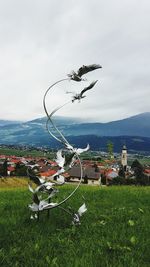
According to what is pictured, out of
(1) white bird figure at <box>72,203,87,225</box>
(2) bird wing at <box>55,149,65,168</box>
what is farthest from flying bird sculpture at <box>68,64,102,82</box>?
(1) white bird figure at <box>72,203,87,225</box>

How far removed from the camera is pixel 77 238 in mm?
6660

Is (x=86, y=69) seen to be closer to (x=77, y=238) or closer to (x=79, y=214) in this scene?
(x=79, y=214)

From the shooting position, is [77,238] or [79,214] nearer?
[77,238]

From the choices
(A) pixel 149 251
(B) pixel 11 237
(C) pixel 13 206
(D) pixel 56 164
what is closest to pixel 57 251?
(B) pixel 11 237

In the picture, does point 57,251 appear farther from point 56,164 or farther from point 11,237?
point 56,164

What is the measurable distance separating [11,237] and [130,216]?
313cm

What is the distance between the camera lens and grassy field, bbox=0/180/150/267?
5.51 metres

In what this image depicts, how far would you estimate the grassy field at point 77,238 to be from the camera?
18.1 feet

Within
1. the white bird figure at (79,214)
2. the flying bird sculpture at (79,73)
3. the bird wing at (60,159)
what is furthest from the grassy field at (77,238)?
the flying bird sculpture at (79,73)

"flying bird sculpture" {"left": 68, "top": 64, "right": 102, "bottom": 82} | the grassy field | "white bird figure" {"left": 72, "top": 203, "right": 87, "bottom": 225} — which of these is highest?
"flying bird sculpture" {"left": 68, "top": 64, "right": 102, "bottom": 82}

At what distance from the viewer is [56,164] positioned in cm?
744

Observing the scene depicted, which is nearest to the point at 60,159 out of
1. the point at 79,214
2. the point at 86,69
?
the point at 79,214

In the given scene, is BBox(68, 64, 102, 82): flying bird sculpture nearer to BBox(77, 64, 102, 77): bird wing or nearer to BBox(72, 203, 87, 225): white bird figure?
BBox(77, 64, 102, 77): bird wing

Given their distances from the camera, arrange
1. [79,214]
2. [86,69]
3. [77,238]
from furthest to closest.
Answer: [79,214], [86,69], [77,238]
